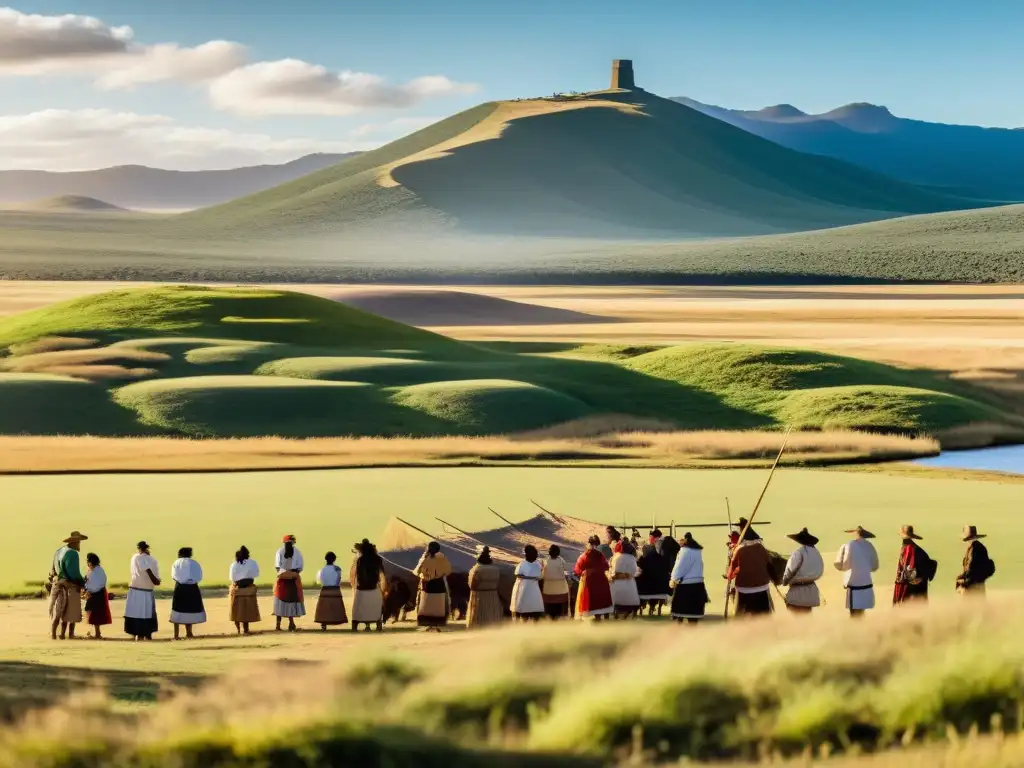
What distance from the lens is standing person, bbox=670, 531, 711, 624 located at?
2673 centimetres

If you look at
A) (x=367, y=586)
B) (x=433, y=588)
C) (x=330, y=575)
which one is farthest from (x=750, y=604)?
(x=330, y=575)

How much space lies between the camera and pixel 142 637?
91.4 ft

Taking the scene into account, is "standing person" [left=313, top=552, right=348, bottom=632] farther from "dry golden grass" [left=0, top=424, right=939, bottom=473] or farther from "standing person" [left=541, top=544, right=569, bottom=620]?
"dry golden grass" [left=0, top=424, right=939, bottom=473]

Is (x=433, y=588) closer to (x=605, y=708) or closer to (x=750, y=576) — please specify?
(x=750, y=576)

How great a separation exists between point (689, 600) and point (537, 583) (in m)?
2.46

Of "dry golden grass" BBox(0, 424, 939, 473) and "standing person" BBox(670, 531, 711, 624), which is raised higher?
"standing person" BBox(670, 531, 711, 624)

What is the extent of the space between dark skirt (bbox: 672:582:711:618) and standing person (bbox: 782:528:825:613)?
127cm

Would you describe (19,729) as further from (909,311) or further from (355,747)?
(909,311)

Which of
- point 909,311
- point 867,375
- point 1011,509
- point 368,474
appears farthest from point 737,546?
point 909,311

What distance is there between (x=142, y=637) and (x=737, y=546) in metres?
9.33

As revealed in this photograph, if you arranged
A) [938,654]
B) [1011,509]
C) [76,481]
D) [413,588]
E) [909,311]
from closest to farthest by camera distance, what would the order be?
[938,654] → [413,588] → [1011,509] → [76,481] → [909,311]

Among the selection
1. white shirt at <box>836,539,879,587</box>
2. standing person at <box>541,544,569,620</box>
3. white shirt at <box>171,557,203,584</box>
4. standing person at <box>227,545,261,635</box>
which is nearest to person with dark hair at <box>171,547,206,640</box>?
white shirt at <box>171,557,203,584</box>

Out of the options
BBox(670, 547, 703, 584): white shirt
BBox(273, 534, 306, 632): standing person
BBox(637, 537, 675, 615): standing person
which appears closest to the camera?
BBox(670, 547, 703, 584): white shirt

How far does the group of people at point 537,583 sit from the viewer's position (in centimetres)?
2667
